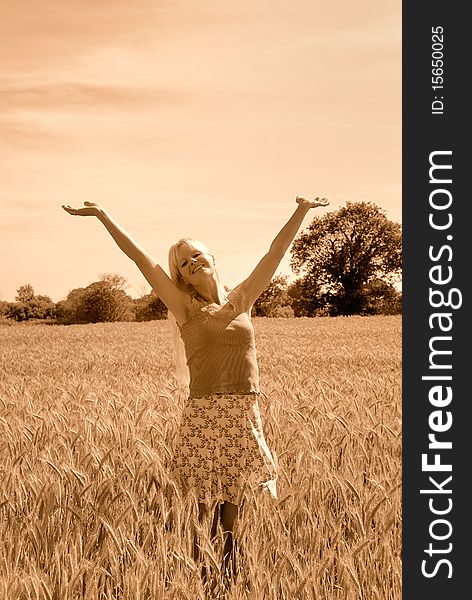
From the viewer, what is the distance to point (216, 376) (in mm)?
3160

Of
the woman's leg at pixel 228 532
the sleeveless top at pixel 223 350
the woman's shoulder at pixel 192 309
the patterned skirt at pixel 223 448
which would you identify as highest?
the woman's shoulder at pixel 192 309

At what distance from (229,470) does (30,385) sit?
224 inches

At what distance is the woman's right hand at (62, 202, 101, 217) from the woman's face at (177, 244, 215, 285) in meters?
0.44

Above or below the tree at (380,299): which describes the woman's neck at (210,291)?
below

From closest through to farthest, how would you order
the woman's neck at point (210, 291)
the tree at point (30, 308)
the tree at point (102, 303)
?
the woman's neck at point (210, 291)
the tree at point (102, 303)
the tree at point (30, 308)

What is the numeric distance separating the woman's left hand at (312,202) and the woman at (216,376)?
3.8 inches

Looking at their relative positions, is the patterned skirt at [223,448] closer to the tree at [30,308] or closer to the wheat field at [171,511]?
the wheat field at [171,511]

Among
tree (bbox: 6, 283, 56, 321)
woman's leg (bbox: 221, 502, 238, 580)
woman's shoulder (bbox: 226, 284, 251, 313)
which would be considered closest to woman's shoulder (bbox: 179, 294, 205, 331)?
woman's shoulder (bbox: 226, 284, 251, 313)

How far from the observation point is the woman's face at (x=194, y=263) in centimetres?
317

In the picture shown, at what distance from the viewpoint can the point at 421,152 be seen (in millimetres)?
3080

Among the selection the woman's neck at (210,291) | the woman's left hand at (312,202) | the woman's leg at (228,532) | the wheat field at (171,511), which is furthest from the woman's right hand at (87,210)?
the woman's leg at (228,532)

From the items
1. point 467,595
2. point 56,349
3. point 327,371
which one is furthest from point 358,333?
point 467,595

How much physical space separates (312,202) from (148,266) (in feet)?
2.70

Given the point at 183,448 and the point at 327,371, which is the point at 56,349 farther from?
the point at 183,448
